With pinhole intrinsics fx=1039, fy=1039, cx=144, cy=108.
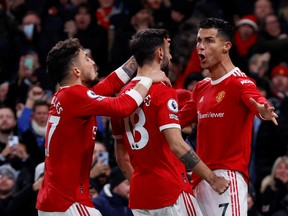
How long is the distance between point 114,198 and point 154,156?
3.15m

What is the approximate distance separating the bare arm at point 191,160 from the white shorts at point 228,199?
0.12 m

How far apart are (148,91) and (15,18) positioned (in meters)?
9.42

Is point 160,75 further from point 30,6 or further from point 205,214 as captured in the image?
point 30,6

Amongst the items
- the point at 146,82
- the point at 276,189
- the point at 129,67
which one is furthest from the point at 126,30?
the point at 146,82

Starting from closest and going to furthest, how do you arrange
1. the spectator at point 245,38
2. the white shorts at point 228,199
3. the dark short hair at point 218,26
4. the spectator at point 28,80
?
the white shorts at point 228,199 → the dark short hair at point 218,26 → the spectator at point 28,80 → the spectator at point 245,38

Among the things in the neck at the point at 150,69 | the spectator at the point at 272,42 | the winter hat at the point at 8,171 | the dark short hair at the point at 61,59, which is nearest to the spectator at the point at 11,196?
the winter hat at the point at 8,171

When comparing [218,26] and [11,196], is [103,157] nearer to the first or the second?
[11,196]

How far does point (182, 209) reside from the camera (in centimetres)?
866

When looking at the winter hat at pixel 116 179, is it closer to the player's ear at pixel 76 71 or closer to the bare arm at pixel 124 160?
the bare arm at pixel 124 160

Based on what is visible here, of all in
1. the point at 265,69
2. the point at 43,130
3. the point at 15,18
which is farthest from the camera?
the point at 15,18

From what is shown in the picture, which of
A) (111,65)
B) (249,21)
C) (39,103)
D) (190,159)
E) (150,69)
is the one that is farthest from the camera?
(111,65)

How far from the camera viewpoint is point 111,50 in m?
16.3

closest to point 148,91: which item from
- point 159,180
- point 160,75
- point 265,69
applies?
point 160,75

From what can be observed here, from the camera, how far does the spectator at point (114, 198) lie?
11.7 meters
